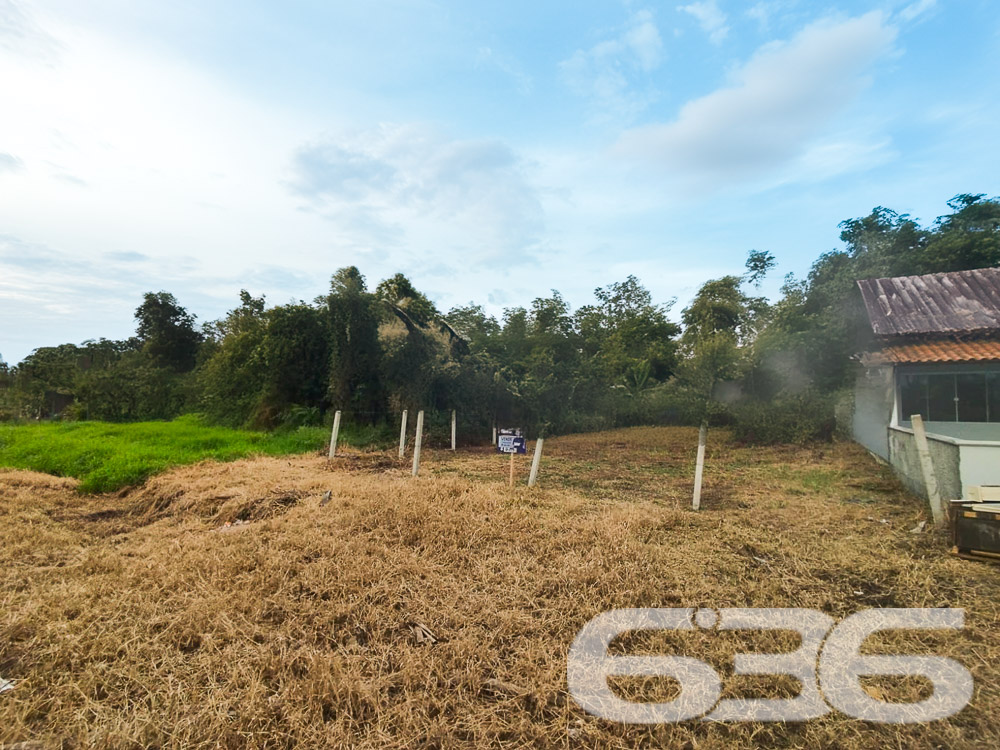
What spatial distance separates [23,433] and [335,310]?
9056 millimetres

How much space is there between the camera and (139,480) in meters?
7.17

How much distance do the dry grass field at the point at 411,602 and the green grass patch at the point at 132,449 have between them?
1469 mm

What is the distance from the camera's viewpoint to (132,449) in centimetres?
925

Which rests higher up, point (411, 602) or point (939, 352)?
point (939, 352)

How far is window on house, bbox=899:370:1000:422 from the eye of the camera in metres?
8.38

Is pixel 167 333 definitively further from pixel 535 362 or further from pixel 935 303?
pixel 935 303

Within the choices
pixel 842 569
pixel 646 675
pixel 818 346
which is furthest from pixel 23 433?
pixel 818 346

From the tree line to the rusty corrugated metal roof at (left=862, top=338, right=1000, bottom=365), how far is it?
3825mm

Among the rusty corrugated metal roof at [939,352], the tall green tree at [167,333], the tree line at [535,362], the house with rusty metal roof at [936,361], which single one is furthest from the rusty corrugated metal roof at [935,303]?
the tall green tree at [167,333]

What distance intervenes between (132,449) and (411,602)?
9074mm

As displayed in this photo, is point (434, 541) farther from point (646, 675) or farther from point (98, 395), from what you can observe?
point (98, 395)

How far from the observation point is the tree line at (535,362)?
41.9ft

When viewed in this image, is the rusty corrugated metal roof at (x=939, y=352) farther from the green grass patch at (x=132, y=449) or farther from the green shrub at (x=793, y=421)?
the green grass patch at (x=132, y=449)

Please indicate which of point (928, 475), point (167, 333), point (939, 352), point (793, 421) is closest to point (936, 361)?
point (939, 352)
